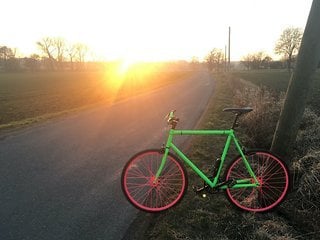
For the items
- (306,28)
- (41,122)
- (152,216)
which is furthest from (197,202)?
(41,122)

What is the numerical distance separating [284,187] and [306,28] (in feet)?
6.75

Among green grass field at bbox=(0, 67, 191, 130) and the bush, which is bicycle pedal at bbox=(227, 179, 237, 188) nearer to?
the bush

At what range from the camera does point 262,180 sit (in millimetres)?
3928

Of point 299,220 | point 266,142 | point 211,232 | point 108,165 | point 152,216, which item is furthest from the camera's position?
point 266,142

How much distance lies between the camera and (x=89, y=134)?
28.7 ft

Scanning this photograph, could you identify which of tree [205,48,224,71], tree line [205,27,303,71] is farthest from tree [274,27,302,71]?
tree [205,48,224,71]

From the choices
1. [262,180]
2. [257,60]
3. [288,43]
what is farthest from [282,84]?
[257,60]

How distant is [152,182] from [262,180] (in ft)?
4.90

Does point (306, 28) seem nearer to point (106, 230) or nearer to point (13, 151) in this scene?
point (106, 230)

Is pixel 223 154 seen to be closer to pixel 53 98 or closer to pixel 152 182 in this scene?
pixel 152 182

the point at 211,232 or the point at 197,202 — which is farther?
the point at 197,202

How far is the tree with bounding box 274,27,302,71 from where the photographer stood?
71812 millimetres

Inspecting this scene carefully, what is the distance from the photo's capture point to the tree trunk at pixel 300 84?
11.7ft

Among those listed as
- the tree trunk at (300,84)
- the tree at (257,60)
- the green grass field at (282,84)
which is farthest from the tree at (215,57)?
the tree trunk at (300,84)
